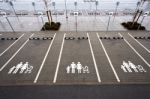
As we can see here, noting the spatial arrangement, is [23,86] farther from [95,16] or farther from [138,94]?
[95,16]

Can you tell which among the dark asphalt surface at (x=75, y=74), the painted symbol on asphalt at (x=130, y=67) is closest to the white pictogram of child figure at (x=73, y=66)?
the dark asphalt surface at (x=75, y=74)

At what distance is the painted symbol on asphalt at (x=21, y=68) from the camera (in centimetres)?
1316

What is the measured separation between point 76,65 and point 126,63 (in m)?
5.31

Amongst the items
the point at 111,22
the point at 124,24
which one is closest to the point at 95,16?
the point at 111,22

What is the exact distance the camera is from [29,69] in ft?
44.1

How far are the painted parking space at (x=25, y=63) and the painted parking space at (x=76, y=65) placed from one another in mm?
2401

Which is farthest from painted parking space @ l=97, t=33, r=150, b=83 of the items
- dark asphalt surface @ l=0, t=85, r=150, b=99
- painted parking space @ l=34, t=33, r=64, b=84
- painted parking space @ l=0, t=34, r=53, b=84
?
painted parking space @ l=0, t=34, r=53, b=84

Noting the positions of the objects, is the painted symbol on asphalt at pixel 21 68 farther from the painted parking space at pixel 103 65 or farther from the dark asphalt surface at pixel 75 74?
the painted parking space at pixel 103 65

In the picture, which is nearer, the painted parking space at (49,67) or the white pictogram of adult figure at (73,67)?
the painted parking space at (49,67)

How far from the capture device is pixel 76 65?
551 inches

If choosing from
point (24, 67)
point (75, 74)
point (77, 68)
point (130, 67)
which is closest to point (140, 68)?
point (130, 67)

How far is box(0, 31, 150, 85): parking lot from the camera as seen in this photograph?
12.2 metres

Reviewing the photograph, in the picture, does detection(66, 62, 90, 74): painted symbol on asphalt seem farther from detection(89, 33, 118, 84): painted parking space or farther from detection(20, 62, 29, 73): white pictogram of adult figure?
detection(20, 62, 29, 73): white pictogram of adult figure

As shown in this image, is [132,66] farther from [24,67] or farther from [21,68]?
[21,68]
